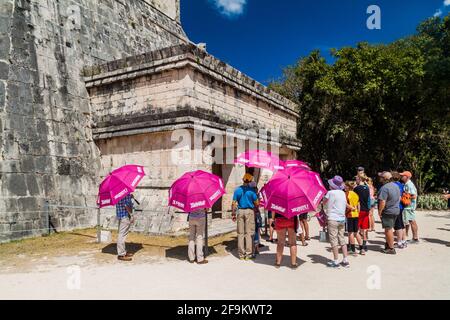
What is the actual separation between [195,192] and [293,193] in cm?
182

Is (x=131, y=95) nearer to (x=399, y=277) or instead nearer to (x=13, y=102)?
(x=13, y=102)

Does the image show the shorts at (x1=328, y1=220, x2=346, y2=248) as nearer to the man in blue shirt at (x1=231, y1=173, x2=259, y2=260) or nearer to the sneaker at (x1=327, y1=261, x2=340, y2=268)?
the sneaker at (x1=327, y1=261, x2=340, y2=268)

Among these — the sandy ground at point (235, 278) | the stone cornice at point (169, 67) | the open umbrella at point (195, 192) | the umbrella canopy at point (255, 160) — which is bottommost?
the sandy ground at point (235, 278)

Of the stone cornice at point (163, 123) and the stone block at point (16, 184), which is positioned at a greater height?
the stone cornice at point (163, 123)

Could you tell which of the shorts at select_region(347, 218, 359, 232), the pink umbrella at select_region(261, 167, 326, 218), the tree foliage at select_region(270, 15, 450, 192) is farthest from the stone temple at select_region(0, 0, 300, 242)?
the tree foliage at select_region(270, 15, 450, 192)

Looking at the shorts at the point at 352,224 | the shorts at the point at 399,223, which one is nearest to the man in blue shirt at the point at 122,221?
the shorts at the point at 352,224

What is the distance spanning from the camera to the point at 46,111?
1019 centimetres

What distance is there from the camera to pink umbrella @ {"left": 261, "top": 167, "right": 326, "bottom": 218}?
238 inches

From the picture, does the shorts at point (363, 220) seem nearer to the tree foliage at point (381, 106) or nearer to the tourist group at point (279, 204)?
the tourist group at point (279, 204)

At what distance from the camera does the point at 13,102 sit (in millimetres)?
9359

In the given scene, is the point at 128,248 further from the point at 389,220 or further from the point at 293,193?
the point at 389,220

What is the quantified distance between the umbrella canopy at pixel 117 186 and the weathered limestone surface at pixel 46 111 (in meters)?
3.46

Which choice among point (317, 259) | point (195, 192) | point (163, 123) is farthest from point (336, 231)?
point (163, 123)

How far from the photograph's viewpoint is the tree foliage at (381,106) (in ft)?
58.9
